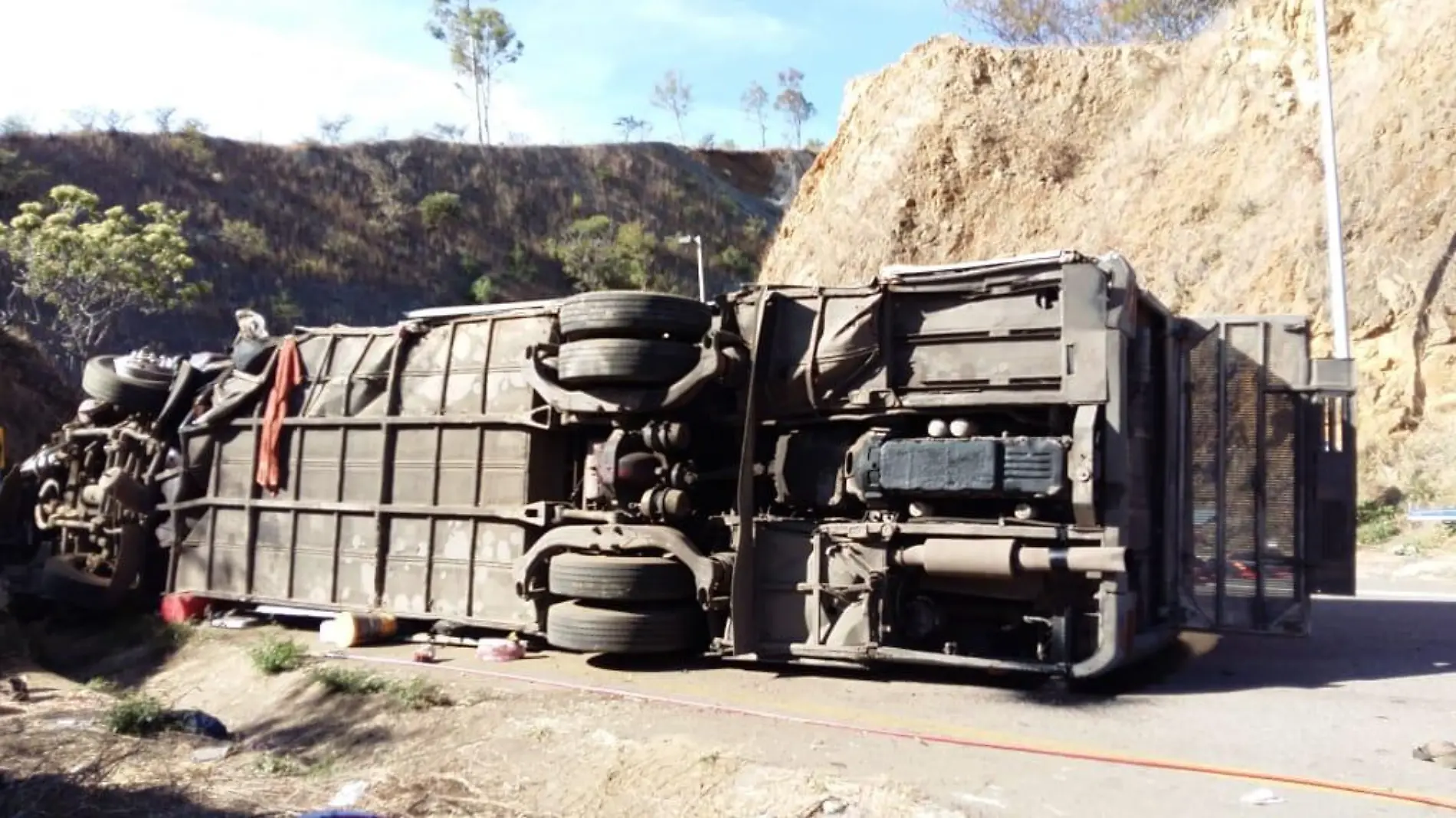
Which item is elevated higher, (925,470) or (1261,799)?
(925,470)

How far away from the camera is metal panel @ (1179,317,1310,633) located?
316 inches

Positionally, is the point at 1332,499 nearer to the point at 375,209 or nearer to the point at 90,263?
the point at 90,263

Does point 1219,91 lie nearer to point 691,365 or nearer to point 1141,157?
point 1141,157

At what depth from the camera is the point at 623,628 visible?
8039 mm

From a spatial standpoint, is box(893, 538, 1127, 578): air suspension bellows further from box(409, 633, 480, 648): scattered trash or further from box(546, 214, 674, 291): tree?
box(546, 214, 674, 291): tree

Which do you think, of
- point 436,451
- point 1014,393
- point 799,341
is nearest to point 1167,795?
point 1014,393

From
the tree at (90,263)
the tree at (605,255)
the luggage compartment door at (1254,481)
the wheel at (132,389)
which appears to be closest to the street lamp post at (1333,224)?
the luggage compartment door at (1254,481)

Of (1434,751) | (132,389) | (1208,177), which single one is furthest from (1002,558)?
(1208,177)

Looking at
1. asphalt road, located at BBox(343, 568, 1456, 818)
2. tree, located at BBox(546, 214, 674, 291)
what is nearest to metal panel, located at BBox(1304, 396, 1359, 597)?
asphalt road, located at BBox(343, 568, 1456, 818)

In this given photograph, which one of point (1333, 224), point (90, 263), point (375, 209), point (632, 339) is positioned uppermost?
point (375, 209)

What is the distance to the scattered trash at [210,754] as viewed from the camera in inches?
240

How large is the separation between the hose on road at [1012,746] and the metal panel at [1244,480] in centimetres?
260

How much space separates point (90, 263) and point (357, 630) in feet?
91.5

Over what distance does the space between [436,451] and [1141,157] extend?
67.3 feet
